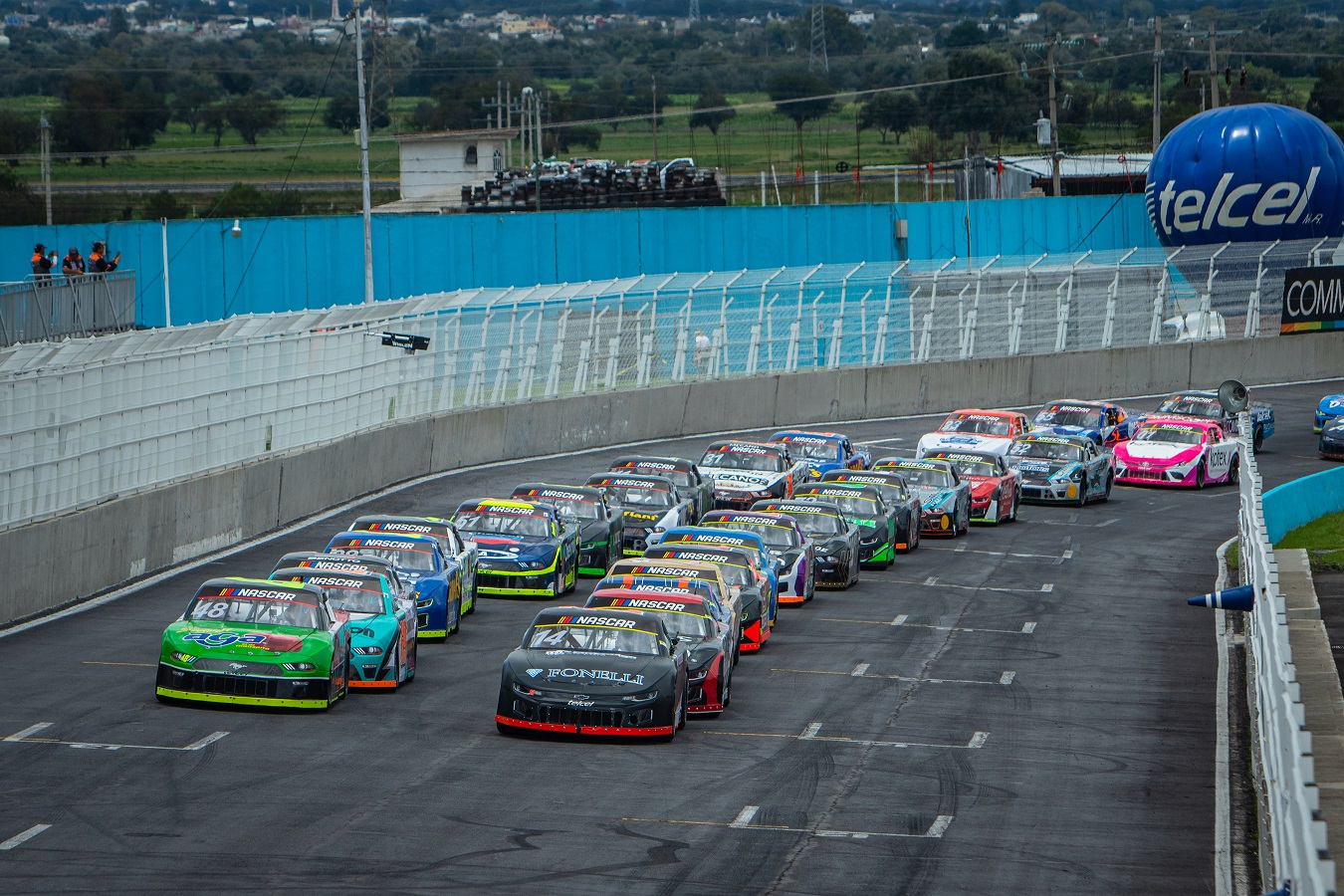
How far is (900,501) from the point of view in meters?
30.3

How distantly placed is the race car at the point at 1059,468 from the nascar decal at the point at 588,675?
64.9 feet

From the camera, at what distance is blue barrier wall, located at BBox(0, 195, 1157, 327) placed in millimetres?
53188

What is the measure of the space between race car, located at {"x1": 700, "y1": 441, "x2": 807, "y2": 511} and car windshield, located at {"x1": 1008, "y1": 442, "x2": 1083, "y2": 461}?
484 centimetres

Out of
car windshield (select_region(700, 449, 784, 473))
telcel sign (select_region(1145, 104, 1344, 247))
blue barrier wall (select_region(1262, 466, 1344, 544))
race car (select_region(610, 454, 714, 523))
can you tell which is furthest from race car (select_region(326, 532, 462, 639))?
telcel sign (select_region(1145, 104, 1344, 247))

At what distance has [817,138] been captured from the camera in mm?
128000

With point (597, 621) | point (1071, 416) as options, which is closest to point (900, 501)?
point (1071, 416)

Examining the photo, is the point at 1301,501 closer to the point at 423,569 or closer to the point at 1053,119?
the point at 423,569

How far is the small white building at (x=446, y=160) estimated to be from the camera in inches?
3314

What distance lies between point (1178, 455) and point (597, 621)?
2349 centimetres

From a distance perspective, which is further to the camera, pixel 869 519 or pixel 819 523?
pixel 869 519

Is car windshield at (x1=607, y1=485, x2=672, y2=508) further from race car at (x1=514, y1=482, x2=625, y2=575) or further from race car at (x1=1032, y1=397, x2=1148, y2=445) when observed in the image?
race car at (x1=1032, y1=397, x2=1148, y2=445)

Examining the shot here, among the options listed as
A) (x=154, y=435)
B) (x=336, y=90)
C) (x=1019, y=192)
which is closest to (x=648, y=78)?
(x=336, y=90)

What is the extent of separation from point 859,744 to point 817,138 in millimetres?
112437

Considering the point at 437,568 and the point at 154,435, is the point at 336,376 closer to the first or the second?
the point at 154,435
